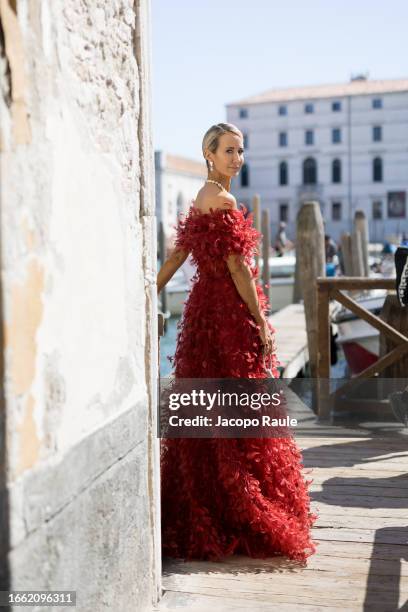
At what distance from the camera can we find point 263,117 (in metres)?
62.0

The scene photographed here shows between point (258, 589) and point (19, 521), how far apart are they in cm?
143

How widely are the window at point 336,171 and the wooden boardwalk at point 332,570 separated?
58.7 meters

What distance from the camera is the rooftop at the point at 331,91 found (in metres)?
59.7

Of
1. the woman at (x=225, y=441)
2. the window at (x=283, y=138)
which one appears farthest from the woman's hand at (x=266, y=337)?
the window at (x=283, y=138)

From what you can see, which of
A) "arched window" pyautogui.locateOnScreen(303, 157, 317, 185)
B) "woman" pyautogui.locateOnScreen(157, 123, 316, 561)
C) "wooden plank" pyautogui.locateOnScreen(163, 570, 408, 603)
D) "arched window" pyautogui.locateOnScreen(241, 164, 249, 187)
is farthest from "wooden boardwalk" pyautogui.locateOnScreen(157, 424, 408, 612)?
"arched window" pyautogui.locateOnScreen(241, 164, 249, 187)

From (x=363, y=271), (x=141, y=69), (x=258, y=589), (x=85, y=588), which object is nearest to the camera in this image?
(x=85, y=588)

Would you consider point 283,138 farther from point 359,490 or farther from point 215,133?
point 215,133

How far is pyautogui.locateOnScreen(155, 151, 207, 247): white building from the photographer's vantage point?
55.9 metres

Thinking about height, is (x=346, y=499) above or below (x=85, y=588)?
below

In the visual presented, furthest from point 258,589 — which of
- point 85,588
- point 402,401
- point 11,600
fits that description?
point 402,401

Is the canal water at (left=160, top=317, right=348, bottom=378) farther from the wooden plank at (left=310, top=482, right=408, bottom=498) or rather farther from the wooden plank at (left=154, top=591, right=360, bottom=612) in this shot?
the wooden plank at (left=154, top=591, right=360, bottom=612)

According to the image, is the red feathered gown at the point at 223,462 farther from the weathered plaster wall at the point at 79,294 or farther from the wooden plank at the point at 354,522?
the weathered plaster wall at the point at 79,294

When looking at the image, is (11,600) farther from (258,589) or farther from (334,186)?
(334,186)

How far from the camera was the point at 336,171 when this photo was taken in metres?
61.1
